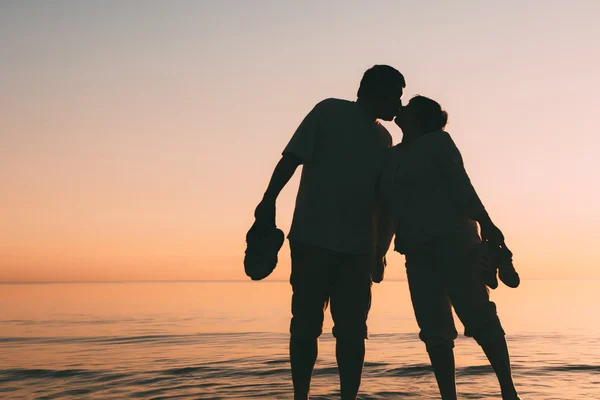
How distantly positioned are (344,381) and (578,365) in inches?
190

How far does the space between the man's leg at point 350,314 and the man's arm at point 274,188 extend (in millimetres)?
583

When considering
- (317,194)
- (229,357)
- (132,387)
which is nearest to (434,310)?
(317,194)

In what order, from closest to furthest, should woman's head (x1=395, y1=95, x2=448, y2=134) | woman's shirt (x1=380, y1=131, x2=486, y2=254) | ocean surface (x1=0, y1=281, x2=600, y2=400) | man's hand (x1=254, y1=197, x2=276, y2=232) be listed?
man's hand (x1=254, y1=197, x2=276, y2=232)
woman's shirt (x1=380, y1=131, x2=486, y2=254)
woman's head (x1=395, y1=95, x2=448, y2=134)
ocean surface (x1=0, y1=281, x2=600, y2=400)

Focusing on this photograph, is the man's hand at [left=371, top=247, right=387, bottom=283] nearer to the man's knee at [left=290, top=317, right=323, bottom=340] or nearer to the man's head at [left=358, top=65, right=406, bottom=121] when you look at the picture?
the man's knee at [left=290, top=317, right=323, bottom=340]

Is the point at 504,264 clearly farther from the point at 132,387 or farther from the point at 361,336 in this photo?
the point at 132,387

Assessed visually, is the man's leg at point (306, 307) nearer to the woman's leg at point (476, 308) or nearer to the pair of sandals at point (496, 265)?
the woman's leg at point (476, 308)

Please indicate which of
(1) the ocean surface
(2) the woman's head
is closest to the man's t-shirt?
(2) the woman's head

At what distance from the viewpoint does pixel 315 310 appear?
4328mm

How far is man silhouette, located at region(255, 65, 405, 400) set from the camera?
4.33 m

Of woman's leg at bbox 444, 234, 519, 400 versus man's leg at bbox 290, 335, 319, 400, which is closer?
woman's leg at bbox 444, 234, 519, 400

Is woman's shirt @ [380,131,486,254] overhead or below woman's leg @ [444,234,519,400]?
overhead

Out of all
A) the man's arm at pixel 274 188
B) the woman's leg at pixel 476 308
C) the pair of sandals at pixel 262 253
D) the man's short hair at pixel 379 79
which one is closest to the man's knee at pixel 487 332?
the woman's leg at pixel 476 308

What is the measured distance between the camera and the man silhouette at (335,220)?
14.2ft

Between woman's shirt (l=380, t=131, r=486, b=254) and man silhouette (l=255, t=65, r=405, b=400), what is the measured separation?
162mm
